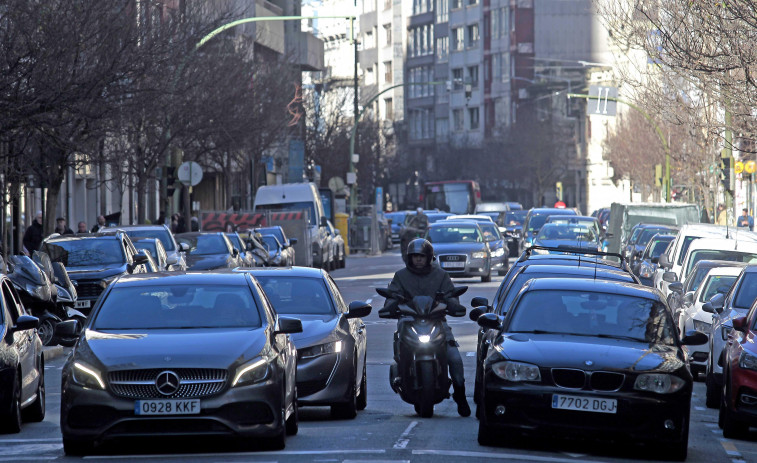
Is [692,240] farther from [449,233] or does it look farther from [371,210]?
[371,210]

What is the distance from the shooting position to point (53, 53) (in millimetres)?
21922

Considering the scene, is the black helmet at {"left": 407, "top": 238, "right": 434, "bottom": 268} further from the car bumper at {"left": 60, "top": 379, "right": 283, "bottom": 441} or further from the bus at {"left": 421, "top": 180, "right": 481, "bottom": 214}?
the bus at {"left": 421, "top": 180, "right": 481, "bottom": 214}

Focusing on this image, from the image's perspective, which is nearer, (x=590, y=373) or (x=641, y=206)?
(x=590, y=373)

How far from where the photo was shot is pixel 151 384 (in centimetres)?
1001

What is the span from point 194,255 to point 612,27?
11.0m

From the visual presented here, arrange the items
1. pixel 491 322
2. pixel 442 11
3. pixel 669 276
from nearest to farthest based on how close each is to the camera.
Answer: pixel 491 322 < pixel 669 276 < pixel 442 11

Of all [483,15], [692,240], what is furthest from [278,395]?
[483,15]

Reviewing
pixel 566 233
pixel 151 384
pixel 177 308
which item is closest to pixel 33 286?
pixel 177 308

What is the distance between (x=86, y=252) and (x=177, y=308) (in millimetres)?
14451

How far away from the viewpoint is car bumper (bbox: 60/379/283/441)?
32.7 ft

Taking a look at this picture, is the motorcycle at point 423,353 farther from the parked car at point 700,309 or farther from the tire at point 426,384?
the parked car at point 700,309

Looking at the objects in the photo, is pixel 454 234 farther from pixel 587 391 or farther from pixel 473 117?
pixel 473 117

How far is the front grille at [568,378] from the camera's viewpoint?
34.8ft

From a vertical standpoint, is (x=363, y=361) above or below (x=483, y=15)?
below
